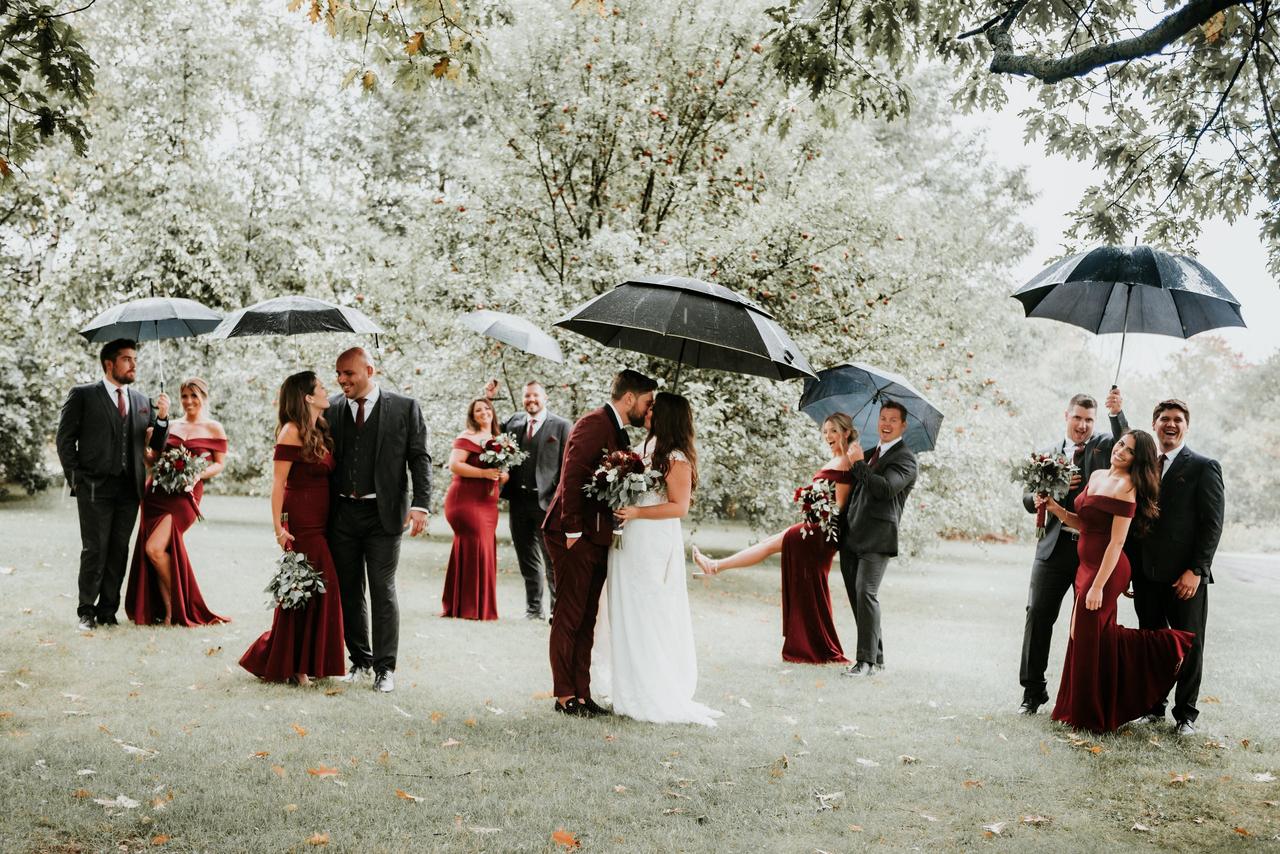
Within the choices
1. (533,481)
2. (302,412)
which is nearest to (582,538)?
(302,412)

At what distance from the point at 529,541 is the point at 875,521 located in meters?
3.78

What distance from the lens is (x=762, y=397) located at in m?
14.2

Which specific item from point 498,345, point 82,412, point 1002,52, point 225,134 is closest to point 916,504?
point 498,345

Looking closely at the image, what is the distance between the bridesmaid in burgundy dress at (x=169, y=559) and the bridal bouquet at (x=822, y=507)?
510 cm

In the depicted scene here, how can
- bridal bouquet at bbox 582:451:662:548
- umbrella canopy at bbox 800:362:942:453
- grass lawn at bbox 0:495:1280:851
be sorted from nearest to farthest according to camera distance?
grass lawn at bbox 0:495:1280:851 < bridal bouquet at bbox 582:451:662:548 < umbrella canopy at bbox 800:362:942:453

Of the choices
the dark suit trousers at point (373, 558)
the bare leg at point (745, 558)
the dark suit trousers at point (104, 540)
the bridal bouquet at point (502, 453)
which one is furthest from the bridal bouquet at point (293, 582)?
the bridal bouquet at point (502, 453)

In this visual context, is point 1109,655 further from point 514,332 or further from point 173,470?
point 173,470

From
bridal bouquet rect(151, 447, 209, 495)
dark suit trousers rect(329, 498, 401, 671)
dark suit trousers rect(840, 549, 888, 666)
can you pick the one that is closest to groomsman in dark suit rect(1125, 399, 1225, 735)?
dark suit trousers rect(840, 549, 888, 666)

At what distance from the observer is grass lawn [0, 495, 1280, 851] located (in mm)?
4445

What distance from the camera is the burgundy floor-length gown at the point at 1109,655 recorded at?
261 inches

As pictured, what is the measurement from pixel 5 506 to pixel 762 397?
53.8ft

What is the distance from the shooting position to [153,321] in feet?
30.5

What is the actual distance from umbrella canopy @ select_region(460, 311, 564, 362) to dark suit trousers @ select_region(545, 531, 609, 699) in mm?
3448

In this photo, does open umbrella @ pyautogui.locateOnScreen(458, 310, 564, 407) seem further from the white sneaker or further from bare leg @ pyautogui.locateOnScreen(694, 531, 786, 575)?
the white sneaker
